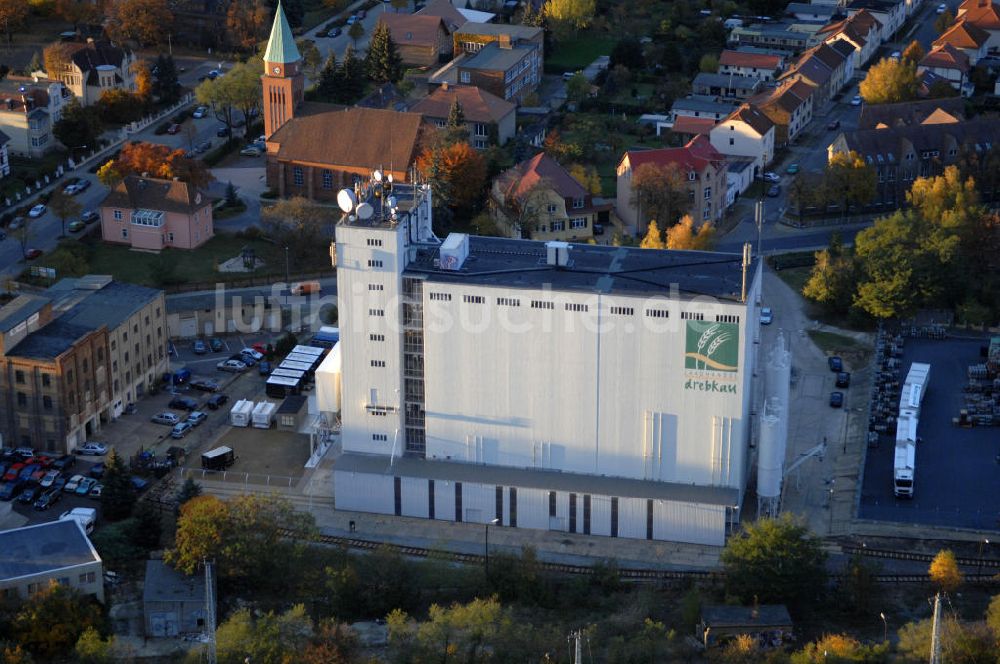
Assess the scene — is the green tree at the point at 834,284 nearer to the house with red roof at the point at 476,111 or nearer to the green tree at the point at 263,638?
the house with red roof at the point at 476,111

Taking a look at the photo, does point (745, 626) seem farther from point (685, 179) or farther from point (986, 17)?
point (986, 17)

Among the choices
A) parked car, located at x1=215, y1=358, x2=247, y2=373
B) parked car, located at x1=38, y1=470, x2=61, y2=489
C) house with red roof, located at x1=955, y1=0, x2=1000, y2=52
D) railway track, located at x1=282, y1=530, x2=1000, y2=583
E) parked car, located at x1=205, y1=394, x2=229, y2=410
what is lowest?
railway track, located at x1=282, y1=530, x2=1000, y2=583

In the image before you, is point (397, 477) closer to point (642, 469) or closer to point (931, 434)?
point (642, 469)

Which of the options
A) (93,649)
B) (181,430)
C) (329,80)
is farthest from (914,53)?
(93,649)

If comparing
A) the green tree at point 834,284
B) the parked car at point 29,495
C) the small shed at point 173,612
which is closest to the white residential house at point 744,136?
the green tree at point 834,284

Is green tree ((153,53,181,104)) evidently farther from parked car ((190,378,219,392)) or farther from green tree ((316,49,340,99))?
parked car ((190,378,219,392))

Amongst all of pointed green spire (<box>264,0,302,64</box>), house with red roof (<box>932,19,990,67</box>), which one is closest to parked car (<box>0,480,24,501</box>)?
pointed green spire (<box>264,0,302,64</box>)
